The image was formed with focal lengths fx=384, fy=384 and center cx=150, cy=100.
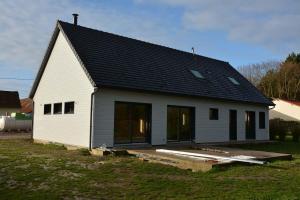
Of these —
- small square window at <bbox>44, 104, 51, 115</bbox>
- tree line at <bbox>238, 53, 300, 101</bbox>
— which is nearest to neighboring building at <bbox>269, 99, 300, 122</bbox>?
tree line at <bbox>238, 53, 300, 101</bbox>

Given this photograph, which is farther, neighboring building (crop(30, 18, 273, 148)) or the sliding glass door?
the sliding glass door

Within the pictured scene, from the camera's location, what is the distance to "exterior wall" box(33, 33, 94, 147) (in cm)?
1686

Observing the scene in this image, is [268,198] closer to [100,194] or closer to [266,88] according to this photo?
[100,194]

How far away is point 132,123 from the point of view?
17500 millimetres

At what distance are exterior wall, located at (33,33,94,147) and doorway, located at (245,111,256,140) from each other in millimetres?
12026

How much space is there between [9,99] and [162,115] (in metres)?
45.2

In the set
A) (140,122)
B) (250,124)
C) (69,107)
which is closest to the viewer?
(140,122)

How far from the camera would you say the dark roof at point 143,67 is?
17.2m

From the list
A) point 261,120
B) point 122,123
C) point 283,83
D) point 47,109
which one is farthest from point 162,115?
point 283,83

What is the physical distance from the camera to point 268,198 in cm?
809

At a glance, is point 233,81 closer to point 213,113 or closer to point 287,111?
point 213,113

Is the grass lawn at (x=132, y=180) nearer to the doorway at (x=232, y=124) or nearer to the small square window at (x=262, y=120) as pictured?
the doorway at (x=232, y=124)

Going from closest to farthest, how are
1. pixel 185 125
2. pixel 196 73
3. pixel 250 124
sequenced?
1. pixel 185 125
2. pixel 196 73
3. pixel 250 124

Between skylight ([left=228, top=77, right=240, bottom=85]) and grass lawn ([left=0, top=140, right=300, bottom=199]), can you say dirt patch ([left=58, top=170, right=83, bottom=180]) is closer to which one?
grass lawn ([left=0, top=140, right=300, bottom=199])
